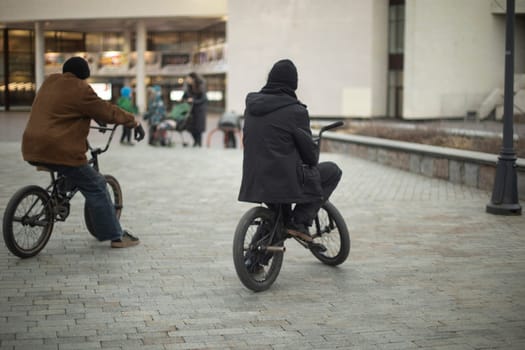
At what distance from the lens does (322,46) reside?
42812 millimetres


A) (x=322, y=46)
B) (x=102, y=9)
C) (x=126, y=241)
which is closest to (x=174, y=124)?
(x=126, y=241)

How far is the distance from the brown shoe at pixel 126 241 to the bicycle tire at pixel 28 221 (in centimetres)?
68

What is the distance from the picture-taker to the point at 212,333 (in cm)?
511

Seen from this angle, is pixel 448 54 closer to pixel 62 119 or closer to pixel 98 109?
pixel 98 109

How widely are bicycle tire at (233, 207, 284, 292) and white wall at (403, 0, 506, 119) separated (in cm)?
3686

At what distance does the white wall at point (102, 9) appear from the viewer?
5044cm

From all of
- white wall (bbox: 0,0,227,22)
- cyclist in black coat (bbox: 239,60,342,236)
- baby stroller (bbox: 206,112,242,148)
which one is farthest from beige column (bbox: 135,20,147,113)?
cyclist in black coat (bbox: 239,60,342,236)

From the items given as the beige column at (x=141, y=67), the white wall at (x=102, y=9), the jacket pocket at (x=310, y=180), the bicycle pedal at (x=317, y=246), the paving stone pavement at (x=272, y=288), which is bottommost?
the paving stone pavement at (x=272, y=288)

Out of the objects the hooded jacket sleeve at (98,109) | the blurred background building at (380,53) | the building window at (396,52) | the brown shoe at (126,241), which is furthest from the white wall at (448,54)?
the hooded jacket sleeve at (98,109)

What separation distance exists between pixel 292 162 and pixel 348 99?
37620mm

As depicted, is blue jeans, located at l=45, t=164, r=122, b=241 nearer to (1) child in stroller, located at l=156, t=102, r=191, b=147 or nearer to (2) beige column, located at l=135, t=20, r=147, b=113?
(1) child in stroller, located at l=156, t=102, r=191, b=147

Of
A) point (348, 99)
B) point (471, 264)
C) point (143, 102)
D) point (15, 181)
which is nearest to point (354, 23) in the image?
point (348, 99)

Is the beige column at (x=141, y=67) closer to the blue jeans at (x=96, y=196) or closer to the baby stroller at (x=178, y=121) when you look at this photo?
the baby stroller at (x=178, y=121)

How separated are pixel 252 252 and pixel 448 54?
38.2 m
